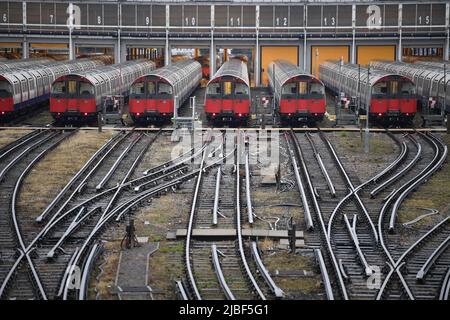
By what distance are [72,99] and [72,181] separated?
14.2 metres

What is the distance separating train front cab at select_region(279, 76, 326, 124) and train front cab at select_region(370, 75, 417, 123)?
2.85 m

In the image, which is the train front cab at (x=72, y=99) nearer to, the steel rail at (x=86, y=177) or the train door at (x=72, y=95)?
the train door at (x=72, y=95)

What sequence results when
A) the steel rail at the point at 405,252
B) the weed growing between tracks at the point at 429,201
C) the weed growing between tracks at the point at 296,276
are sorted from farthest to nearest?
1. the weed growing between tracks at the point at 429,201
2. the steel rail at the point at 405,252
3. the weed growing between tracks at the point at 296,276

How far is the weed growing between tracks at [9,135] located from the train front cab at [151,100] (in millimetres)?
5465

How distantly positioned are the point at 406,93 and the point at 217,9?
33301mm

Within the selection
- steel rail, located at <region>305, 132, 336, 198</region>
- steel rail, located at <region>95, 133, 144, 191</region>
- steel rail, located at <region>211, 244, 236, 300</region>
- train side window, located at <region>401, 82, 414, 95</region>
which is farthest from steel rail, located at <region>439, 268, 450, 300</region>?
train side window, located at <region>401, 82, 414, 95</region>

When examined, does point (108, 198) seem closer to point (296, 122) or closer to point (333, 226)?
point (333, 226)

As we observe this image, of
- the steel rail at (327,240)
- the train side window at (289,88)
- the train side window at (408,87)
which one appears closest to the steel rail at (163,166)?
the steel rail at (327,240)

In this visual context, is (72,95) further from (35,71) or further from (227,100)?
(35,71)

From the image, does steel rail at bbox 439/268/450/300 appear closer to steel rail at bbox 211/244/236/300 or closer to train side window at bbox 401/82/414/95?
steel rail at bbox 211/244/236/300

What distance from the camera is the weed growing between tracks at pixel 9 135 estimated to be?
113 feet

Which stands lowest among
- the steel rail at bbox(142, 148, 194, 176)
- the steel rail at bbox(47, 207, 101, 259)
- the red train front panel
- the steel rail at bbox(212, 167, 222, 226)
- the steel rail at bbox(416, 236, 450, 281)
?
the steel rail at bbox(416, 236, 450, 281)

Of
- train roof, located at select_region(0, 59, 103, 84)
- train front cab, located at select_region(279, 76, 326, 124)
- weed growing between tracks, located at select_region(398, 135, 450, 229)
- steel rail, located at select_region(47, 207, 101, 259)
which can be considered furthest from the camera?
train roof, located at select_region(0, 59, 103, 84)

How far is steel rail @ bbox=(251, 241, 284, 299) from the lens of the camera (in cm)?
1523
